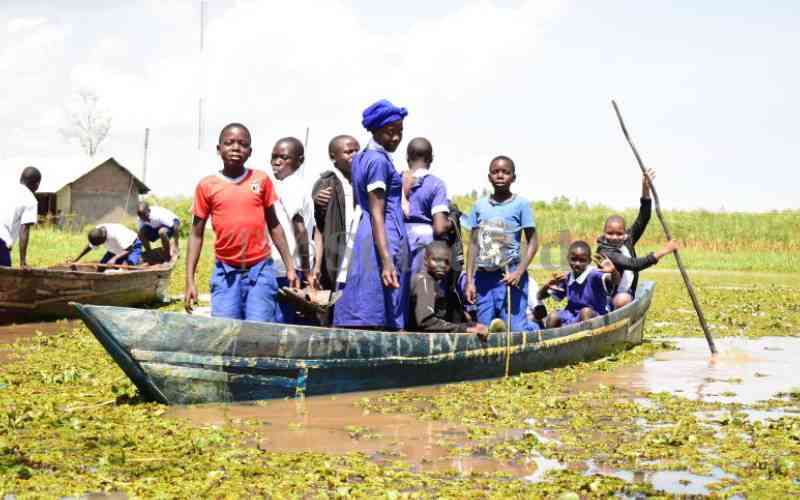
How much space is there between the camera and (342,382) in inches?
242

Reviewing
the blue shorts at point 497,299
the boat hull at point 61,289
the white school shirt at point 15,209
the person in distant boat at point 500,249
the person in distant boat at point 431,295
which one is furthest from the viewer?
the boat hull at point 61,289

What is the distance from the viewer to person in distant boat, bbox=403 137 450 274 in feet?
22.5

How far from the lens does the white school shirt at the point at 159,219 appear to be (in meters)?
12.5

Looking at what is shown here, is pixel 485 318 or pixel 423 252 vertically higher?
pixel 423 252

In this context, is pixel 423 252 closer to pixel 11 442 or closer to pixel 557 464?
pixel 557 464

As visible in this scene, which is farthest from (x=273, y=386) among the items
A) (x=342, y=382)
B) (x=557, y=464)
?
(x=557, y=464)

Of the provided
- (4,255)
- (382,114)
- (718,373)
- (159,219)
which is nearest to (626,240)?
(718,373)

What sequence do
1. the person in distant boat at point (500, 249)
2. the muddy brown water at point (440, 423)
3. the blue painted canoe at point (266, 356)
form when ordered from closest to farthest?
the muddy brown water at point (440, 423) → the blue painted canoe at point (266, 356) → the person in distant boat at point (500, 249)

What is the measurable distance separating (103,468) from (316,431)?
130 centimetres

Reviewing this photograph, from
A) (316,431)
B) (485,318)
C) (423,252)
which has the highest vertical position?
(423,252)

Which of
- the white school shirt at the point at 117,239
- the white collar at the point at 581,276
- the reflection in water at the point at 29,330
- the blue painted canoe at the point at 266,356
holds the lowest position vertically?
the reflection in water at the point at 29,330

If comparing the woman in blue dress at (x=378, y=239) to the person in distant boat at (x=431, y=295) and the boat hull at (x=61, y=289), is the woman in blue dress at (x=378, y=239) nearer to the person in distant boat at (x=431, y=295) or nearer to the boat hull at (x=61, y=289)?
the person in distant boat at (x=431, y=295)

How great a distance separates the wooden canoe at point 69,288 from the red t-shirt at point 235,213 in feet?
16.2

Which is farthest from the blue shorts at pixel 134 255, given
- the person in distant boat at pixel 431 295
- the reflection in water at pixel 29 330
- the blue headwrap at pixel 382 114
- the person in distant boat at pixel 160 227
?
the blue headwrap at pixel 382 114
